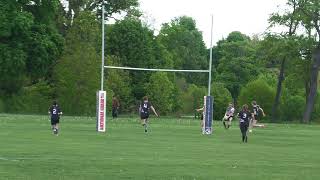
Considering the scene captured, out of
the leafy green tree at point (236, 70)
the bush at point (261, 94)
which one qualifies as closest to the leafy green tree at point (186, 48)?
the leafy green tree at point (236, 70)

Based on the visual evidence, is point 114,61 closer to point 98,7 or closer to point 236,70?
point 98,7

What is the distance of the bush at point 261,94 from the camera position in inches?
3024

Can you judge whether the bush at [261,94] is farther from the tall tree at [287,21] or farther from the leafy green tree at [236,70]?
the leafy green tree at [236,70]

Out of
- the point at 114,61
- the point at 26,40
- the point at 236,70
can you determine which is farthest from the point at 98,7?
the point at 236,70

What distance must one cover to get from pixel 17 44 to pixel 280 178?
45464 mm

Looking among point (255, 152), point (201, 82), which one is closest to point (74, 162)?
point (255, 152)

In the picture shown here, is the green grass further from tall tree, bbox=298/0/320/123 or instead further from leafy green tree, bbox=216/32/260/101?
leafy green tree, bbox=216/32/260/101

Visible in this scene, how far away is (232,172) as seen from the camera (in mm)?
17906

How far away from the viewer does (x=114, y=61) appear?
7450cm

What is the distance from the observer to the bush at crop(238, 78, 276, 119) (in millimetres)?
76812

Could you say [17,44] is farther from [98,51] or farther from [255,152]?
[255,152]

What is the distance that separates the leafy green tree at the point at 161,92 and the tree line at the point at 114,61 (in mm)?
106

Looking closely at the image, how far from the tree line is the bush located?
0.10m

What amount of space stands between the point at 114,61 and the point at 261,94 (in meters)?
15.8
